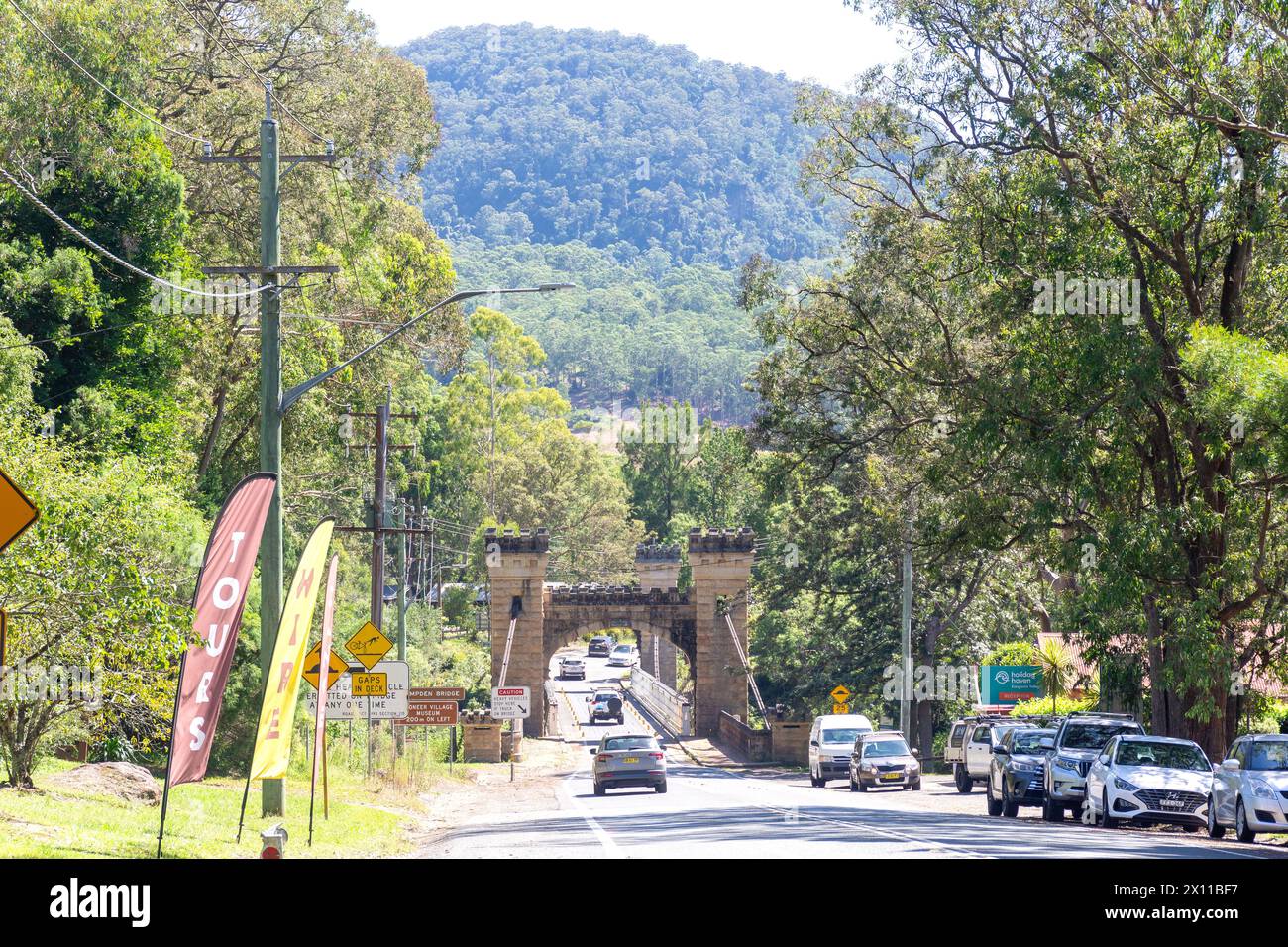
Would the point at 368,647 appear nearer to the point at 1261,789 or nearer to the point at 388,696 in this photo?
the point at 388,696

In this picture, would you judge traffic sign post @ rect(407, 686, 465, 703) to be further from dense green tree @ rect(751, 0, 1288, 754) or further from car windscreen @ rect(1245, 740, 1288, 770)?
car windscreen @ rect(1245, 740, 1288, 770)

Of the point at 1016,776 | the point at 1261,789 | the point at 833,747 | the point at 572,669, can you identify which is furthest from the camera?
the point at 572,669

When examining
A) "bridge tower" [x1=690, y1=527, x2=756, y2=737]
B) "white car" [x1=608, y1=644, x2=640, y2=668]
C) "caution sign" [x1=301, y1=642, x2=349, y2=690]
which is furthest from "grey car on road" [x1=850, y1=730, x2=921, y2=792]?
"white car" [x1=608, y1=644, x2=640, y2=668]

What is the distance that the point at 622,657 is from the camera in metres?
116

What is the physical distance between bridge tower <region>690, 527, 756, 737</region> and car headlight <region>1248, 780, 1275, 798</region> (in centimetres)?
4889

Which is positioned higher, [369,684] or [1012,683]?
[369,684]

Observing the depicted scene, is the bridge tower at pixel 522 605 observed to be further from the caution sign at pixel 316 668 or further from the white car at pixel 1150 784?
the white car at pixel 1150 784

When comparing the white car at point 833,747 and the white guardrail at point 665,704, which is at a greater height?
the white car at point 833,747

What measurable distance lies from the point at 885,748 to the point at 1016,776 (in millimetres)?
12958

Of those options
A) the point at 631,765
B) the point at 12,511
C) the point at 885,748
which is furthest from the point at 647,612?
the point at 12,511

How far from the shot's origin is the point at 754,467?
38594 millimetres

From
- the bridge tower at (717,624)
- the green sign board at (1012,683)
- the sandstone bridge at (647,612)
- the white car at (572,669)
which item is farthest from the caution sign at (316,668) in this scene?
the white car at (572,669)

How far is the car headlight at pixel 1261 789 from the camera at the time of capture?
856 inches

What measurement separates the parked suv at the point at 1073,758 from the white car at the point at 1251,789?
3846 mm
